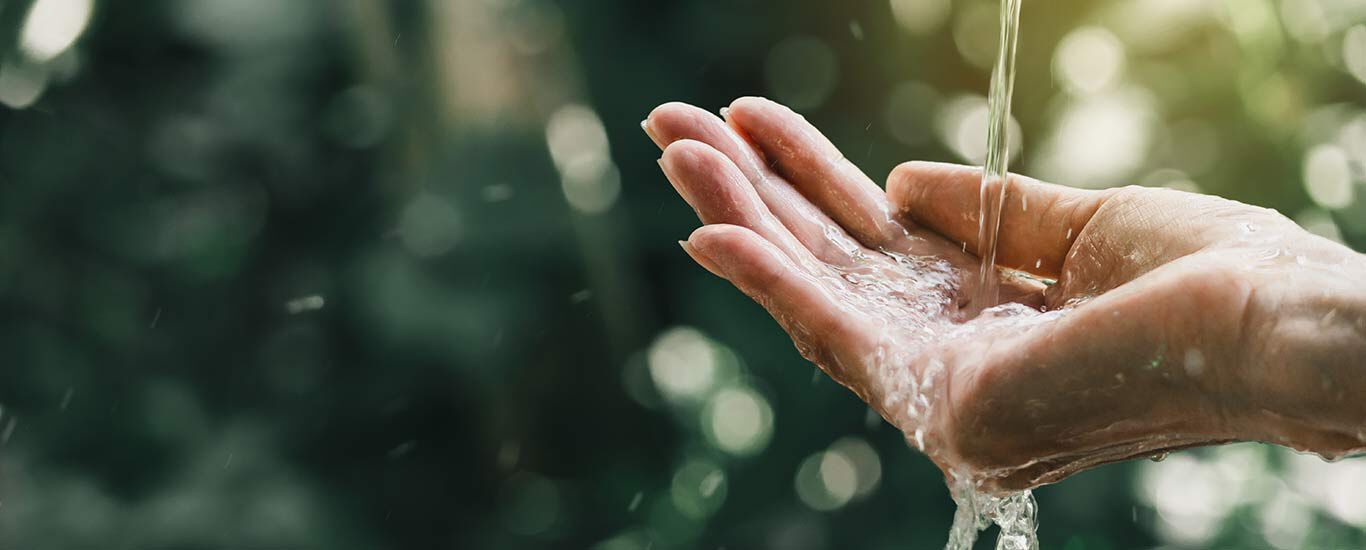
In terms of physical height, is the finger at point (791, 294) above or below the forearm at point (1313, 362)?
below

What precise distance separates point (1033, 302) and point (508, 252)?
693mm

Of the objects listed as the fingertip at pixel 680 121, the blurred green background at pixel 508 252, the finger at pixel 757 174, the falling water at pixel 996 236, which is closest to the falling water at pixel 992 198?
the falling water at pixel 996 236

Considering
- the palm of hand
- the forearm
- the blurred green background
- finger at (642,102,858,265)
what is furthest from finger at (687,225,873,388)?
the blurred green background

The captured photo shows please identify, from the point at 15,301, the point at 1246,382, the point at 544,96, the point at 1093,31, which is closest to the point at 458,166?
the point at 544,96

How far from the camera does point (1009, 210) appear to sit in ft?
3.07

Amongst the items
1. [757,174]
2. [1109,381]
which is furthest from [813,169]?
[1109,381]

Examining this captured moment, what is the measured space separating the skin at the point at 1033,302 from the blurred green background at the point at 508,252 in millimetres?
493

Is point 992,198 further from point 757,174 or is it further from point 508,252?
point 508,252

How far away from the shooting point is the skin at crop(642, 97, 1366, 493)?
62 centimetres

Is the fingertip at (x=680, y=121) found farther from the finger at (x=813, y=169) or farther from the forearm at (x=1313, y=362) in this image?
the forearm at (x=1313, y=362)

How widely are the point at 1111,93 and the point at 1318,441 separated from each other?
848mm

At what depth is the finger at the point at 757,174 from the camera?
90 cm

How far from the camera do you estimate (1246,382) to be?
0.62m

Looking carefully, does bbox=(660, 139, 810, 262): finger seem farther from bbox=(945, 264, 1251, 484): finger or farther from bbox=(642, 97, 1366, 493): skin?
bbox=(945, 264, 1251, 484): finger
